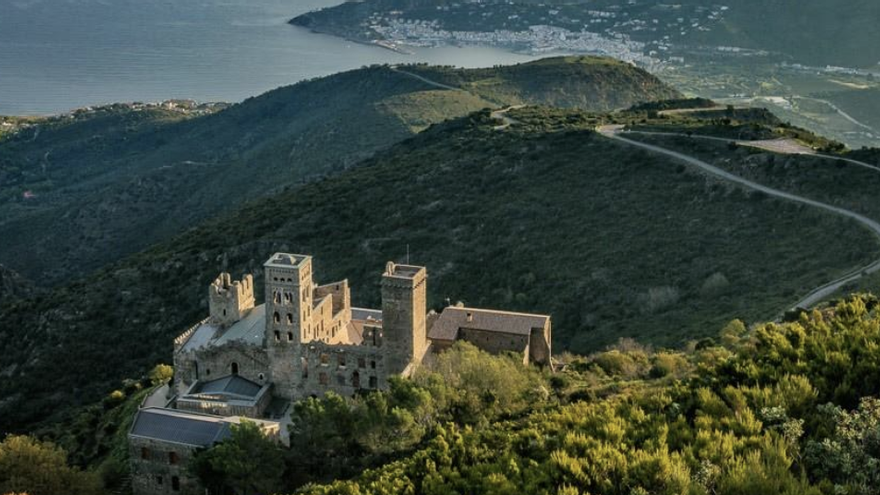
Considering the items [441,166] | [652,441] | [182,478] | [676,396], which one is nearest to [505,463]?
[652,441]

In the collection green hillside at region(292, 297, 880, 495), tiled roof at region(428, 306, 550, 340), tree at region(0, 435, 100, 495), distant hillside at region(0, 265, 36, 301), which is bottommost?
distant hillside at region(0, 265, 36, 301)

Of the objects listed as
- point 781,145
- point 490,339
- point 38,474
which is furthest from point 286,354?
point 781,145

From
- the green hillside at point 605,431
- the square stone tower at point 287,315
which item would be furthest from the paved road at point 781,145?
the square stone tower at point 287,315

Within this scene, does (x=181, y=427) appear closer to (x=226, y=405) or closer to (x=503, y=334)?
(x=226, y=405)

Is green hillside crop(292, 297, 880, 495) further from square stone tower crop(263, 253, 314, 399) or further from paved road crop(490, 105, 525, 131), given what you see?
paved road crop(490, 105, 525, 131)

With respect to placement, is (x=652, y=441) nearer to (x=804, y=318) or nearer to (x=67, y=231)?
(x=804, y=318)

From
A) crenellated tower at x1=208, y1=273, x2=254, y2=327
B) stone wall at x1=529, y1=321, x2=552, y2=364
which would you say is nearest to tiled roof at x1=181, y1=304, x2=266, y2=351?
crenellated tower at x1=208, y1=273, x2=254, y2=327

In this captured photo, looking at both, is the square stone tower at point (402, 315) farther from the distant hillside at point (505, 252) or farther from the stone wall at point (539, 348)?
the distant hillside at point (505, 252)
